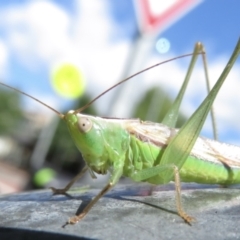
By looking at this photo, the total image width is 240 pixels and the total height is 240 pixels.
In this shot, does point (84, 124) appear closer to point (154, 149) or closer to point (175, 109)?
point (154, 149)

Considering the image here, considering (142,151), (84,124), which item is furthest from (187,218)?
(142,151)

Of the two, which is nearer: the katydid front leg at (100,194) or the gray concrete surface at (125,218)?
the gray concrete surface at (125,218)

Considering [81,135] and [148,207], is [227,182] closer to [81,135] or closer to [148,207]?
[81,135]

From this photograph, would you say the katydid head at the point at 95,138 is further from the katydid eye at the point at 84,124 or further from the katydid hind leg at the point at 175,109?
the katydid hind leg at the point at 175,109

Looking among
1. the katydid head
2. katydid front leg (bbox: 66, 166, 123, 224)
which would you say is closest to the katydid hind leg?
the katydid head

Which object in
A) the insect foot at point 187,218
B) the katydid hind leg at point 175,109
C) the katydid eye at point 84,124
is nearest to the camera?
the insect foot at point 187,218

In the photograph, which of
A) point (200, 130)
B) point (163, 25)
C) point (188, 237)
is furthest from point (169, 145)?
point (163, 25)

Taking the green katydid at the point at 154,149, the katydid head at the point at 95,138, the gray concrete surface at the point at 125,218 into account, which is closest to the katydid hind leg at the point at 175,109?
the green katydid at the point at 154,149
